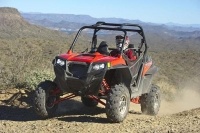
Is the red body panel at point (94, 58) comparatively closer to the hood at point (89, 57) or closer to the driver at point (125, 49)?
the hood at point (89, 57)

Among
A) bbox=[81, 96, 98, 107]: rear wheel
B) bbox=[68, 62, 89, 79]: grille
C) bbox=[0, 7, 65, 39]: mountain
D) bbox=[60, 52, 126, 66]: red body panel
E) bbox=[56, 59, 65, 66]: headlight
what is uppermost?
bbox=[60, 52, 126, 66]: red body panel

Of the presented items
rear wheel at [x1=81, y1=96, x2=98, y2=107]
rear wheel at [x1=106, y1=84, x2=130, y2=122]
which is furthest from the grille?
rear wheel at [x1=81, y1=96, x2=98, y2=107]

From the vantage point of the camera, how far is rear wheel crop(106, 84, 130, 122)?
8.28m

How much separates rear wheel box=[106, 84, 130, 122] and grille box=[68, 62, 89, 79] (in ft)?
1.99

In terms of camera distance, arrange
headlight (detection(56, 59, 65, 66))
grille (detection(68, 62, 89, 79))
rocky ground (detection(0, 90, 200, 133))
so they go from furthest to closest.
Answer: headlight (detection(56, 59, 65, 66)) → grille (detection(68, 62, 89, 79)) → rocky ground (detection(0, 90, 200, 133))

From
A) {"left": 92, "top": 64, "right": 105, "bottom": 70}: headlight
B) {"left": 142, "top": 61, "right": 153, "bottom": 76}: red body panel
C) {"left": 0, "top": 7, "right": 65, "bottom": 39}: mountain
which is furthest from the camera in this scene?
{"left": 0, "top": 7, "right": 65, "bottom": 39}: mountain

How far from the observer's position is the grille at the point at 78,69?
329 inches

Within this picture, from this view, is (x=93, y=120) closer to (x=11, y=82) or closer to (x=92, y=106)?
(x=92, y=106)

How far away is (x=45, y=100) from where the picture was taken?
8781mm

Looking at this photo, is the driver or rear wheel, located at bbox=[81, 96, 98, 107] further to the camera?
rear wheel, located at bbox=[81, 96, 98, 107]

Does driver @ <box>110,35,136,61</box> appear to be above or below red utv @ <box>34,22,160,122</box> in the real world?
above

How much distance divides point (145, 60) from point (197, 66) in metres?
25.0

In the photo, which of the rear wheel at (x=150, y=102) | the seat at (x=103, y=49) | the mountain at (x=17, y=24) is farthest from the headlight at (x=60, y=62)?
the mountain at (x=17, y=24)

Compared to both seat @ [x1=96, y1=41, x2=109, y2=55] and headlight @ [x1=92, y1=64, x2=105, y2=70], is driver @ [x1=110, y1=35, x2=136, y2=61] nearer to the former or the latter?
seat @ [x1=96, y1=41, x2=109, y2=55]
